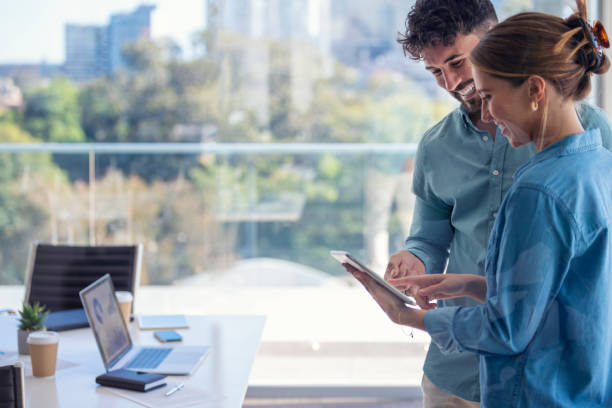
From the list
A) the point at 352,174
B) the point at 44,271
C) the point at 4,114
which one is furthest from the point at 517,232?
the point at 4,114

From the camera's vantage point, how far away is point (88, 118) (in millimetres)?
4277

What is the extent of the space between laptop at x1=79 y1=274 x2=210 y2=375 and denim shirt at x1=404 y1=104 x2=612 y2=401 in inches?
28.9

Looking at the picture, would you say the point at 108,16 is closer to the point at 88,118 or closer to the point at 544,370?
the point at 88,118

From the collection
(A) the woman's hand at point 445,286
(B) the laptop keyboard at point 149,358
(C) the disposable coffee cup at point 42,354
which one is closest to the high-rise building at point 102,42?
(B) the laptop keyboard at point 149,358

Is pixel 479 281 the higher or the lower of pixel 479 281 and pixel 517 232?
the lower

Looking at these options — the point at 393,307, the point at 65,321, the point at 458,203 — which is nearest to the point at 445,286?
the point at 393,307

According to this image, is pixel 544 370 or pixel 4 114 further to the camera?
pixel 4 114

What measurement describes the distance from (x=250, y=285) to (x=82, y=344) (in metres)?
2.18

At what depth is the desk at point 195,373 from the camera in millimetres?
1620

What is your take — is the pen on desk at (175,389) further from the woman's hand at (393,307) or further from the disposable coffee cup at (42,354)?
the woman's hand at (393,307)

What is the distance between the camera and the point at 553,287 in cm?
98

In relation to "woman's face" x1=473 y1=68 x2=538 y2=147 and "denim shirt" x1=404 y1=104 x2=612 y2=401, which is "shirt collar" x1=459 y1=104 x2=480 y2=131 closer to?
"denim shirt" x1=404 y1=104 x2=612 y2=401

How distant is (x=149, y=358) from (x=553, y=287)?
1.36m

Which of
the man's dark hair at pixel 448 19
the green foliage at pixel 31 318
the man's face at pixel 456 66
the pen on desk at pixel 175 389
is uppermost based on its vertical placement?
the man's dark hair at pixel 448 19
